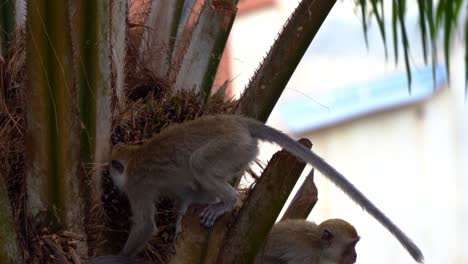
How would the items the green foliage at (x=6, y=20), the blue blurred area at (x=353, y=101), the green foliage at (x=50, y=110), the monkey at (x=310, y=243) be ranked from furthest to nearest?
the blue blurred area at (x=353, y=101) < the monkey at (x=310, y=243) < the green foliage at (x=6, y=20) < the green foliage at (x=50, y=110)

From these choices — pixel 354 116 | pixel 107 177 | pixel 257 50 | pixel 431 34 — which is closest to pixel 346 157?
pixel 354 116

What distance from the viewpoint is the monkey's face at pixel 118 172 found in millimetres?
4637

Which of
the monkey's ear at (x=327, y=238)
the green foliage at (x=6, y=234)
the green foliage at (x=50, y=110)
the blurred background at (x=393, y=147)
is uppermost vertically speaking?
the green foliage at (x=50, y=110)

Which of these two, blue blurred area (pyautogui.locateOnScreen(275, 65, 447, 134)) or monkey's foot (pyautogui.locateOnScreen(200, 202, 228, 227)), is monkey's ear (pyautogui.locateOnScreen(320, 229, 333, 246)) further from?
blue blurred area (pyautogui.locateOnScreen(275, 65, 447, 134))

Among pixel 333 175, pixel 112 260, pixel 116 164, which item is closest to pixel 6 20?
pixel 116 164

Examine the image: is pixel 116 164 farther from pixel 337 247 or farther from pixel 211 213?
pixel 337 247

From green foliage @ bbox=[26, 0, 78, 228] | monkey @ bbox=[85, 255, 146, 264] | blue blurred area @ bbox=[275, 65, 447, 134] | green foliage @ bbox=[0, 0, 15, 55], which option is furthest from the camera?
blue blurred area @ bbox=[275, 65, 447, 134]

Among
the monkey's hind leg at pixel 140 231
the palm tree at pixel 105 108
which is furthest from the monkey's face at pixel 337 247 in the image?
the monkey's hind leg at pixel 140 231

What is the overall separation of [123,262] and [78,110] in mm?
639

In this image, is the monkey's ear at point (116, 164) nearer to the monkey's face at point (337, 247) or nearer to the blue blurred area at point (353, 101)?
the monkey's face at point (337, 247)

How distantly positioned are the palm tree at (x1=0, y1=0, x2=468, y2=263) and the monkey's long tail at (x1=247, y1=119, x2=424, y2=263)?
4.3 inches

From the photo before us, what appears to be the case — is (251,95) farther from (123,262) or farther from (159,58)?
(123,262)

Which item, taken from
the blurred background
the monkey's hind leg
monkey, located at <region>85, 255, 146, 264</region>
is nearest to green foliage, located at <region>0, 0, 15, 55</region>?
the monkey's hind leg

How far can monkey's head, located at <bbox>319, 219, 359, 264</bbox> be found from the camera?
541cm
